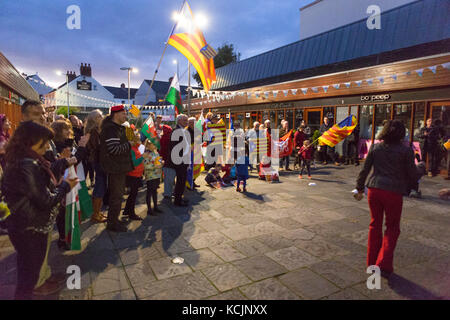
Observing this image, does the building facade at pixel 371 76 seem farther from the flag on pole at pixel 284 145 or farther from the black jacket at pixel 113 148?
the black jacket at pixel 113 148

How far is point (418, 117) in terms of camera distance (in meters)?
11.0

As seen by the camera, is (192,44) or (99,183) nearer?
(99,183)

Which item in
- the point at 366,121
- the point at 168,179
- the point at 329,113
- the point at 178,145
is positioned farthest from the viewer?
the point at 329,113

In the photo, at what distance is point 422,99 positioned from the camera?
1070cm

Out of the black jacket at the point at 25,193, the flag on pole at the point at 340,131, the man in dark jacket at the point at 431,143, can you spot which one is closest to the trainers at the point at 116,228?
the black jacket at the point at 25,193

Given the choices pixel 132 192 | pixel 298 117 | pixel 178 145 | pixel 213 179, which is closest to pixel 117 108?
pixel 132 192

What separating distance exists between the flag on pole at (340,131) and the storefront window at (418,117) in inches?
149

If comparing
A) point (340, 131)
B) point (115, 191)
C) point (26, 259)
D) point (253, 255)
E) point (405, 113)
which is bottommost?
point (253, 255)

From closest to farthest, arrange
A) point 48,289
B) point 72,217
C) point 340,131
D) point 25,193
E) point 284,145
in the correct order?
point 25,193
point 48,289
point 72,217
point 340,131
point 284,145

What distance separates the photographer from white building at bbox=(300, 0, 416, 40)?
67.0 ft

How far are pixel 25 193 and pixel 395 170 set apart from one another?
3772 millimetres

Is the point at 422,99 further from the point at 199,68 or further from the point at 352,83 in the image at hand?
the point at 199,68

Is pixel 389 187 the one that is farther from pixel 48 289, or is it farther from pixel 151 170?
pixel 151 170

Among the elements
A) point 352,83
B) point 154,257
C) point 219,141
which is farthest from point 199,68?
point 352,83
